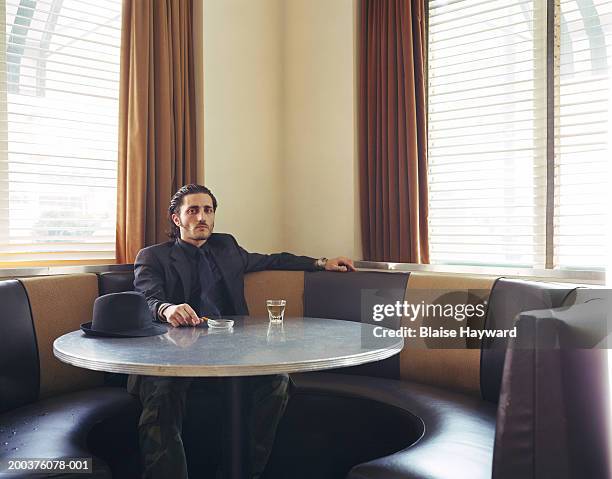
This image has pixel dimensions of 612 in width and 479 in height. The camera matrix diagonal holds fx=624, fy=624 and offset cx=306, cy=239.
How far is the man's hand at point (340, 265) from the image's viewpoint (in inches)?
121

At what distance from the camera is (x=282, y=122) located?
399 cm

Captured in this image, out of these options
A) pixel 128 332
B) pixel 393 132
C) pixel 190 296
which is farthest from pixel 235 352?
pixel 393 132

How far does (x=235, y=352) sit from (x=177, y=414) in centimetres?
52

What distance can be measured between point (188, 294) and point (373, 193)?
49.2 inches

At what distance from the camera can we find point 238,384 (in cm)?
202

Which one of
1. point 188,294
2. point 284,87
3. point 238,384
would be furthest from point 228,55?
point 238,384

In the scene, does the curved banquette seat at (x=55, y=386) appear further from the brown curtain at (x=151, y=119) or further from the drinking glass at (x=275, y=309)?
the drinking glass at (x=275, y=309)

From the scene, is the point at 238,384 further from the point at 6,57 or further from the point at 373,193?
the point at 6,57

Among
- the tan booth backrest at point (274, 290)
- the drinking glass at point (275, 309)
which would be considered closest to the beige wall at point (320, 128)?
the tan booth backrest at point (274, 290)

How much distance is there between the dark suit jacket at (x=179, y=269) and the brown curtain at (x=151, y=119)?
0.37 metres

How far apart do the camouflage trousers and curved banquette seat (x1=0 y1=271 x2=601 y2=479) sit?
0.20 m

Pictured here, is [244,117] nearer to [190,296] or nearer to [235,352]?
[190,296]

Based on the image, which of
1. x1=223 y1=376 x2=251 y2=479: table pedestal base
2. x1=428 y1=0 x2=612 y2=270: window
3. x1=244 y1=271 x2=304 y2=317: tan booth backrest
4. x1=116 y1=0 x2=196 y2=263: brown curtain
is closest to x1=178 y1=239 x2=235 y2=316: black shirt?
x1=244 y1=271 x2=304 y2=317: tan booth backrest

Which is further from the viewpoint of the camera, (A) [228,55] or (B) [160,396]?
(A) [228,55]
